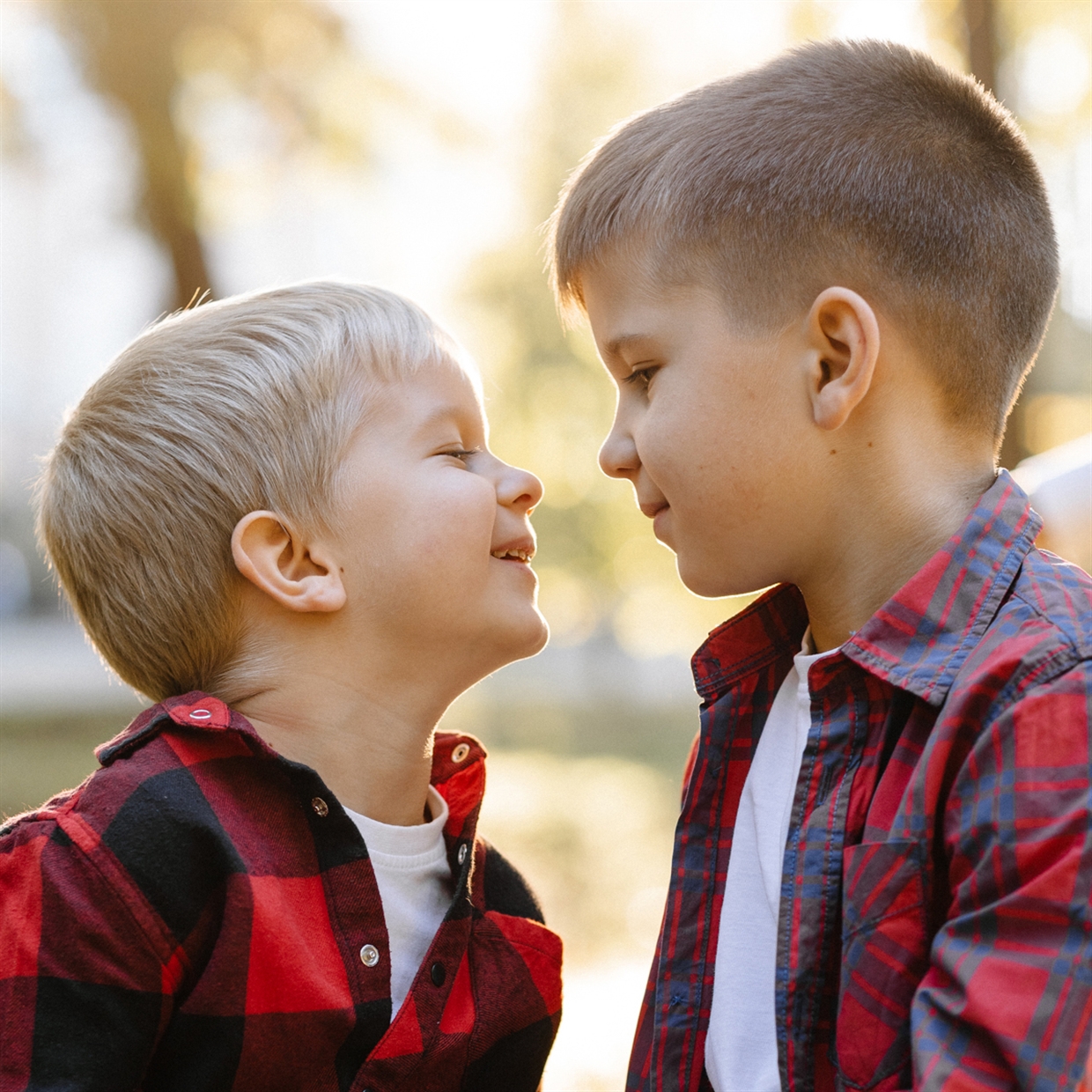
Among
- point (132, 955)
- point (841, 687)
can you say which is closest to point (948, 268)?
point (841, 687)

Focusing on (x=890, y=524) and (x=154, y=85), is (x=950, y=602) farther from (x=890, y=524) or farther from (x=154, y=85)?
(x=154, y=85)

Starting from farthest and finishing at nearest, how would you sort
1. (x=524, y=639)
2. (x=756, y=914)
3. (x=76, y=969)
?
(x=524, y=639), (x=756, y=914), (x=76, y=969)

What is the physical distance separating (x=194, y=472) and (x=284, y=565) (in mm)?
195

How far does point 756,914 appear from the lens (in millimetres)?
1491

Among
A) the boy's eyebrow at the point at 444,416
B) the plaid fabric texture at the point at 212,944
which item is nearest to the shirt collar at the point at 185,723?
the plaid fabric texture at the point at 212,944

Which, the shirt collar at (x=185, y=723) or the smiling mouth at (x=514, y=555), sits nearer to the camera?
the shirt collar at (x=185, y=723)

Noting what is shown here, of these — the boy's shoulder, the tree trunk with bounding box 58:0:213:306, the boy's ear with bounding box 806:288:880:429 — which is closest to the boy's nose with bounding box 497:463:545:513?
the boy's ear with bounding box 806:288:880:429

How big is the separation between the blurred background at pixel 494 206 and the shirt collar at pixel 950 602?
80 centimetres

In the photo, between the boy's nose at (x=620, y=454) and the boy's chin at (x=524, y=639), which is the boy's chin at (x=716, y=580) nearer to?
the boy's nose at (x=620, y=454)

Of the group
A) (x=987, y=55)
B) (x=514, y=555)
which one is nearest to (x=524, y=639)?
(x=514, y=555)

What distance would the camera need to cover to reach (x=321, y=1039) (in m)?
1.44

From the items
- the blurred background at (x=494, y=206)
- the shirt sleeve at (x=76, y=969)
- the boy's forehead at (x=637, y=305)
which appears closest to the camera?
the shirt sleeve at (x=76, y=969)

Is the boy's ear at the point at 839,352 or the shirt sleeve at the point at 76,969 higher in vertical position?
the boy's ear at the point at 839,352

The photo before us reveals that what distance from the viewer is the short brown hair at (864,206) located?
1515 mm
